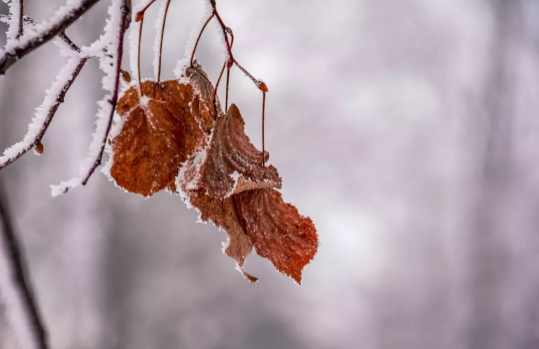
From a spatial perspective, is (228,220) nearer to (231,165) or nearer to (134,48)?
(231,165)

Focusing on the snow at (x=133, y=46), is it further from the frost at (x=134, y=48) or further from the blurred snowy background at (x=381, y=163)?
the blurred snowy background at (x=381, y=163)

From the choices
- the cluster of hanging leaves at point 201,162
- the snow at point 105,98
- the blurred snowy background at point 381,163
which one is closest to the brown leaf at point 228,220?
the cluster of hanging leaves at point 201,162

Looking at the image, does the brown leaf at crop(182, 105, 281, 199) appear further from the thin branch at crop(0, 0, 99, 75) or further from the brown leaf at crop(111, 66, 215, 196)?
the thin branch at crop(0, 0, 99, 75)

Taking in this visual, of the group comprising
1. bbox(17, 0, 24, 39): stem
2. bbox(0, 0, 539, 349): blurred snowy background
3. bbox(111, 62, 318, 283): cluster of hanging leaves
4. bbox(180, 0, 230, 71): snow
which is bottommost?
bbox(17, 0, 24, 39): stem

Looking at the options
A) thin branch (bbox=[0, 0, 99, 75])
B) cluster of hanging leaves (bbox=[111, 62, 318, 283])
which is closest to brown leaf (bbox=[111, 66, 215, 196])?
cluster of hanging leaves (bbox=[111, 62, 318, 283])

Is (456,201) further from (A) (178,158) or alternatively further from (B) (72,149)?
(B) (72,149)
